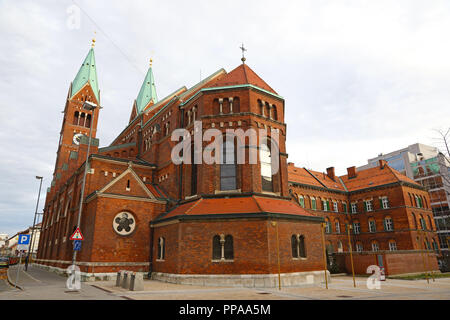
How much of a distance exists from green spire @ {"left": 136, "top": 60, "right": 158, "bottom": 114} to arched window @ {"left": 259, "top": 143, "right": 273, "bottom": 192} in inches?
1420

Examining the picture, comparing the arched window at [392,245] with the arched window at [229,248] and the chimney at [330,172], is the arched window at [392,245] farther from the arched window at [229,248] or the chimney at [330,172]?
the arched window at [229,248]

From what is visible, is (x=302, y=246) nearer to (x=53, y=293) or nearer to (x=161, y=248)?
(x=161, y=248)

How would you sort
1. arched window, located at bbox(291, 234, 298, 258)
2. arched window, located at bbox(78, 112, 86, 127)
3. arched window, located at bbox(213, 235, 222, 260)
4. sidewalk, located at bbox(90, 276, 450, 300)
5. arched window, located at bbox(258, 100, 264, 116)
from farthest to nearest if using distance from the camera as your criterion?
arched window, located at bbox(78, 112, 86, 127), arched window, located at bbox(258, 100, 264, 116), arched window, located at bbox(291, 234, 298, 258), arched window, located at bbox(213, 235, 222, 260), sidewalk, located at bbox(90, 276, 450, 300)

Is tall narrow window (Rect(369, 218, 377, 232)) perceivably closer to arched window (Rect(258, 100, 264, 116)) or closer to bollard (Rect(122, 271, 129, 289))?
arched window (Rect(258, 100, 264, 116))

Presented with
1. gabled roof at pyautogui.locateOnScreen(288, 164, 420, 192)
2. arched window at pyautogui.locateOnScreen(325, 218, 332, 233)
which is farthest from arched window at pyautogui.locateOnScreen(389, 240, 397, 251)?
gabled roof at pyautogui.locateOnScreen(288, 164, 420, 192)

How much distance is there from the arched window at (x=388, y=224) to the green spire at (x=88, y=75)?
60304 mm

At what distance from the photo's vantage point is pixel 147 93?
57.3 metres

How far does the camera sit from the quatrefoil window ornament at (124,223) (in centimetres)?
2445

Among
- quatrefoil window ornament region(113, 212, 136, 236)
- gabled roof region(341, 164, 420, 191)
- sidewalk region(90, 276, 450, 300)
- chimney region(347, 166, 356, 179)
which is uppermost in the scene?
chimney region(347, 166, 356, 179)

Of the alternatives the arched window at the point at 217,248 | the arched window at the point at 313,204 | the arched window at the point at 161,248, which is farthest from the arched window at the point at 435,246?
the arched window at the point at 161,248

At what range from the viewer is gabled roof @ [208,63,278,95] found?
87.2 ft

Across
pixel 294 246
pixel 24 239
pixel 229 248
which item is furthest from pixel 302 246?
pixel 24 239
